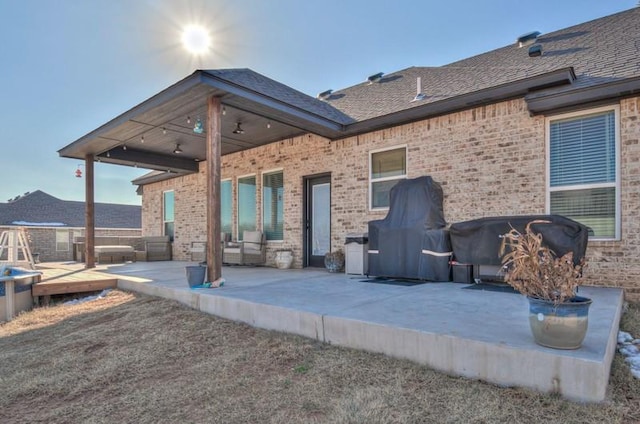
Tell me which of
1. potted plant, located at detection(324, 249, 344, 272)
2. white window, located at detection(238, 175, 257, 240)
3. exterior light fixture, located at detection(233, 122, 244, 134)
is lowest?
potted plant, located at detection(324, 249, 344, 272)

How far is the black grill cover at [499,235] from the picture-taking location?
14.5 ft

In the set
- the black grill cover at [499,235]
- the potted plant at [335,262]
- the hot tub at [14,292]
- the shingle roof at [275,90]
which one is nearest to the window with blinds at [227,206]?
the potted plant at [335,262]

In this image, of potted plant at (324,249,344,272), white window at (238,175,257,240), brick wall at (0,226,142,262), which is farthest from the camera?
brick wall at (0,226,142,262)

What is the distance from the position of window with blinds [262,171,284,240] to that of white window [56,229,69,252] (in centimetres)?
977

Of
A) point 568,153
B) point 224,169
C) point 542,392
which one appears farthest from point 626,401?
point 224,169

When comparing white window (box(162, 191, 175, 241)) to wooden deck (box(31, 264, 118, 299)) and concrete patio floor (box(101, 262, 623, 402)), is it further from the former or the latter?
concrete patio floor (box(101, 262, 623, 402))

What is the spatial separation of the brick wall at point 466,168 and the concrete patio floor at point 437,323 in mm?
1173

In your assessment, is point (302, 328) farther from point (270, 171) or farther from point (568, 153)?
point (270, 171)

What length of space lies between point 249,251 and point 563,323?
288 inches

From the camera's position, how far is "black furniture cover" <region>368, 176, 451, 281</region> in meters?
5.49

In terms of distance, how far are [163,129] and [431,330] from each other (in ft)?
22.1

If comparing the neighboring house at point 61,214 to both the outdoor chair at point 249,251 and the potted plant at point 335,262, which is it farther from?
the potted plant at point 335,262

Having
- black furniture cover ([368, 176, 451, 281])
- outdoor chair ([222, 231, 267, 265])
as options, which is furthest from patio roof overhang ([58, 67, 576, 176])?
outdoor chair ([222, 231, 267, 265])

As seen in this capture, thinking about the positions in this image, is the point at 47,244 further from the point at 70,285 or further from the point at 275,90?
the point at 275,90
